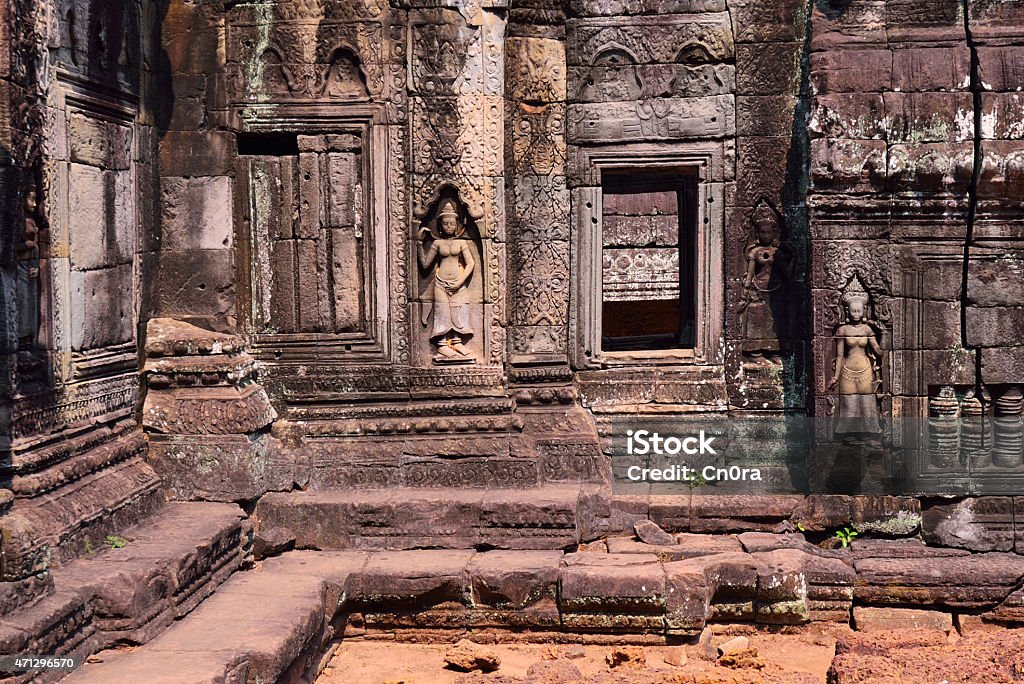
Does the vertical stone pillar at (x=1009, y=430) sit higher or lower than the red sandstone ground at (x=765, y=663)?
higher

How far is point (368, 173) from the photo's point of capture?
27.4ft

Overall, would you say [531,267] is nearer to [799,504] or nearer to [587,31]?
[587,31]

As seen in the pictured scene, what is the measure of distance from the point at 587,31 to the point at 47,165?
3.95 meters

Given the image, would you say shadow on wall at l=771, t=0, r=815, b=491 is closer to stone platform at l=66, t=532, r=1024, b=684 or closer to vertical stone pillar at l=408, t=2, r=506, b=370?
stone platform at l=66, t=532, r=1024, b=684

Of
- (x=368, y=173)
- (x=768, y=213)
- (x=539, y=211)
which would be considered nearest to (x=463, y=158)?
(x=368, y=173)

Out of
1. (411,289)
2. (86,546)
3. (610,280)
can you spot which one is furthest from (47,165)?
(610,280)

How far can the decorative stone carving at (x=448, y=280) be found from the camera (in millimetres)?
8305

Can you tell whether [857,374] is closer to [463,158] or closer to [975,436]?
[975,436]

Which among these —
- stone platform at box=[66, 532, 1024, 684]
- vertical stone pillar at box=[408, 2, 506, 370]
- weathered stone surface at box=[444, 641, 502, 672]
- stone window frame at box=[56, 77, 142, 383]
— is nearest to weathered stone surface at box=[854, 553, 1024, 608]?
stone platform at box=[66, 532, 1024, 684]

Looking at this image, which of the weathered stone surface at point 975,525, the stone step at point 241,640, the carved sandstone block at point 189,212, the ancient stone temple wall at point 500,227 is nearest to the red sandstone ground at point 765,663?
the stone step at point 241,640

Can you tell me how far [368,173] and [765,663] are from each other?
4.07m

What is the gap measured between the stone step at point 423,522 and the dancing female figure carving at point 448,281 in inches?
42.8

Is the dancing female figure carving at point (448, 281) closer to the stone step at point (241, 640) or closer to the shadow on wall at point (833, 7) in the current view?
the stone step at point (241, 640)

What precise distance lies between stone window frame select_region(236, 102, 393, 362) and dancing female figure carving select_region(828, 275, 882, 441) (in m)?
3.03
